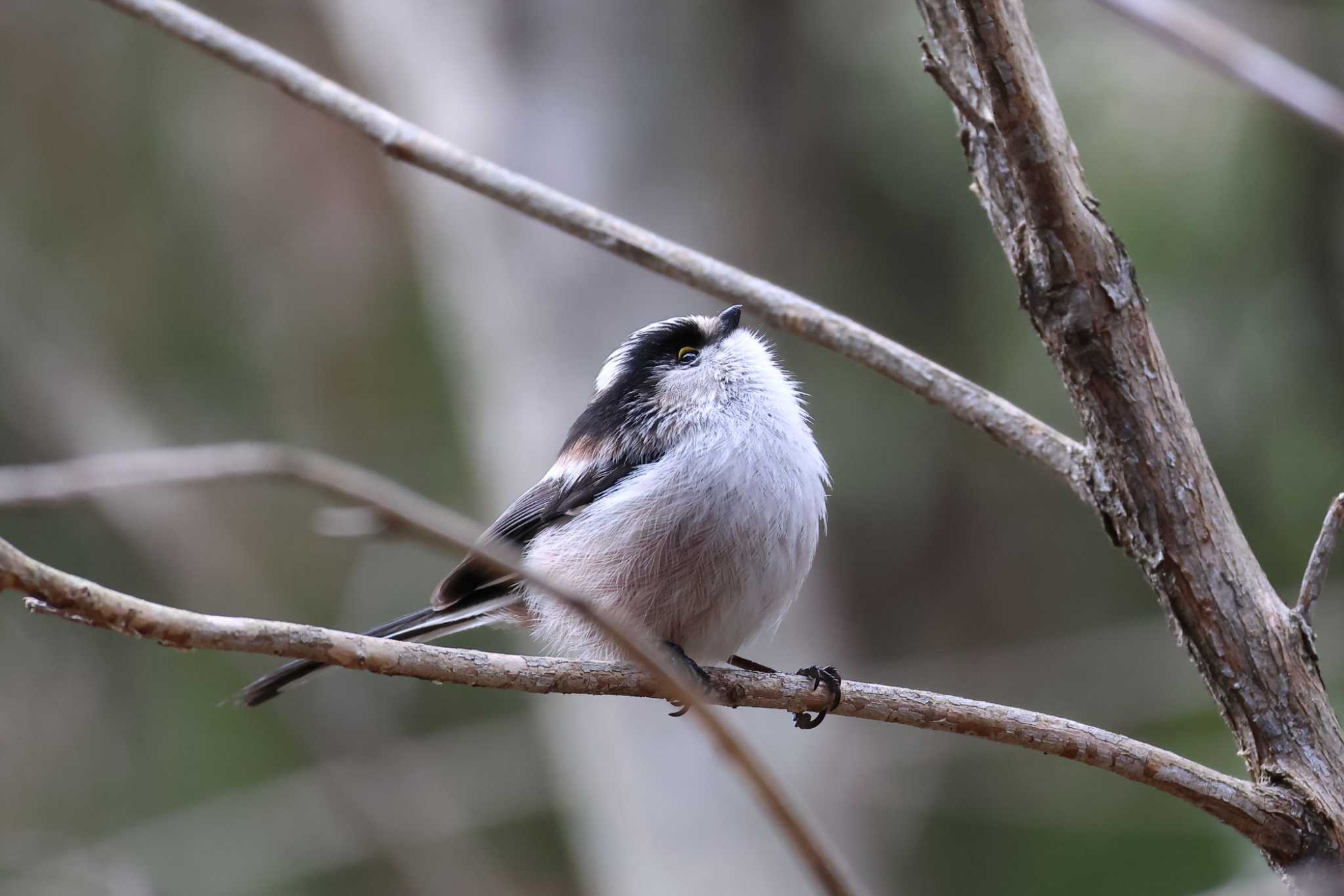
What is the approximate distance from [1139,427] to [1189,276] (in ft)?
10.6

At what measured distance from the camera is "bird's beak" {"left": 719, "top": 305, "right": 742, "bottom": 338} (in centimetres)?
286

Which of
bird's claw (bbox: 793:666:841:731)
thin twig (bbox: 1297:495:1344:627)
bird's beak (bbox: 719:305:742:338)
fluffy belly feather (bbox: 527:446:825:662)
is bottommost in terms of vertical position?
bird's claw (bbox: 793:666:841:731)

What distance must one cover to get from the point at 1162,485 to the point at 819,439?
350 cm

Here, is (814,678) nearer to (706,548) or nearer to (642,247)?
(706,548)

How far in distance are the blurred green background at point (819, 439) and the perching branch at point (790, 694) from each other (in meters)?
2.74

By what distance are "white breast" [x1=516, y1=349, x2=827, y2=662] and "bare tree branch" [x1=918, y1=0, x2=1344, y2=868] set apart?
73 centimetres

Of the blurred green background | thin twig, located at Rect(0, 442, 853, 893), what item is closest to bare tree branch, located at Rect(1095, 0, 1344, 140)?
thin twig, located at Rect(0, 442, 853, 893)

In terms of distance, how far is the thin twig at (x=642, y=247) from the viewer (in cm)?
208

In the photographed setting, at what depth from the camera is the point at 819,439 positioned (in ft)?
17.2

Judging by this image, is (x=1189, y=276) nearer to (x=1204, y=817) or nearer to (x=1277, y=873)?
(x=1204, y=817)

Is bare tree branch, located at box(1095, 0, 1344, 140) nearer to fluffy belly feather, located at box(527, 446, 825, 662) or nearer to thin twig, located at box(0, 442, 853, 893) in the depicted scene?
fluffy belly feather, located at box(527, 446, 825, 662)

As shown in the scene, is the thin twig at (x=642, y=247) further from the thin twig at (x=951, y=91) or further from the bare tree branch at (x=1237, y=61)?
the bare tree branch at (x=1237, y=61)

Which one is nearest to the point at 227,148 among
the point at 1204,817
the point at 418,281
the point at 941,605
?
the point at 418,281

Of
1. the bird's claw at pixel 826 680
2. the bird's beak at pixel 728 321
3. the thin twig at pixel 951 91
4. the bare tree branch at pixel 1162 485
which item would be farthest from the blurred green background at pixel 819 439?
the thin twig at pixel 951 91
